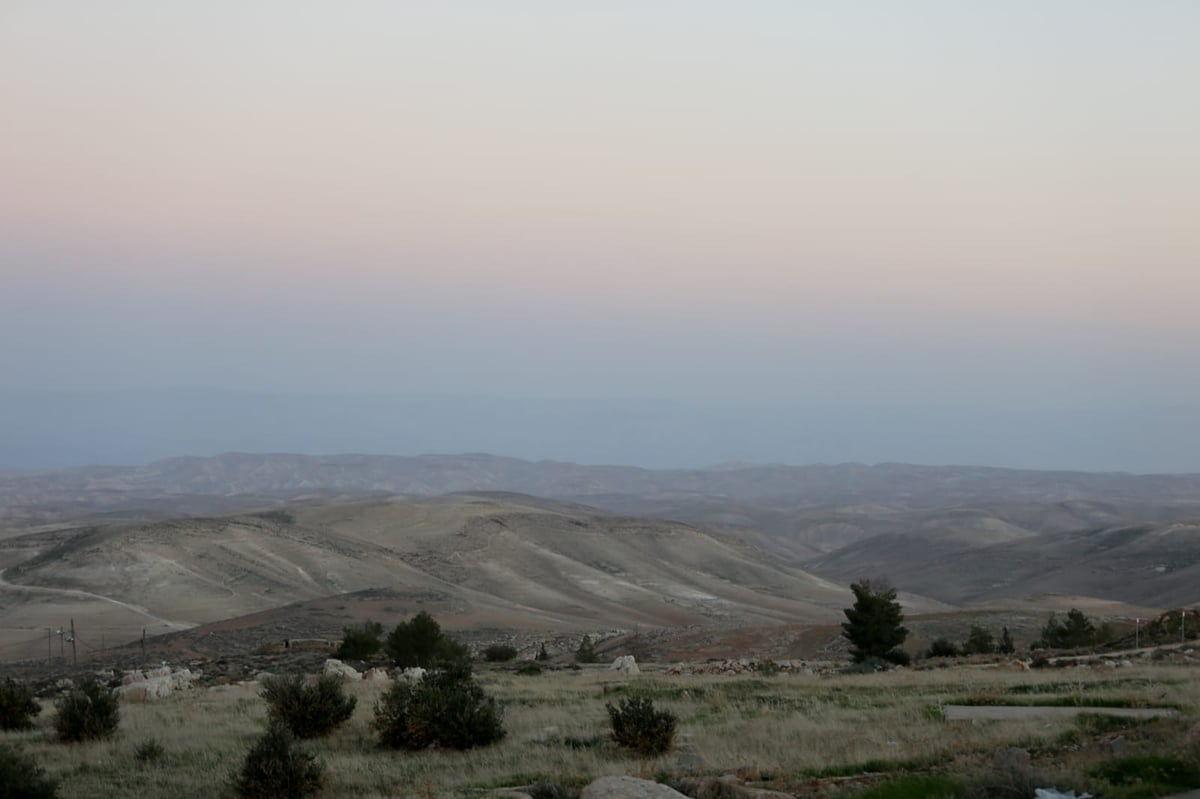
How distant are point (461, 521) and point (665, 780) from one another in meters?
101

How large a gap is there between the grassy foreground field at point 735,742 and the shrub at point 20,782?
1.01 meters

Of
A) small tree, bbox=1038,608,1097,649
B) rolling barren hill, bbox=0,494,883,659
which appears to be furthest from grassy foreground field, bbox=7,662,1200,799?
rolling barren hill, bbox=0,494,883,659

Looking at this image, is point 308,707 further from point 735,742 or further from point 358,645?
point 358,645

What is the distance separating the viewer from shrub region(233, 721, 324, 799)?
11.1 m

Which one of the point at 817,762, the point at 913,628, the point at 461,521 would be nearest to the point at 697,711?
the point at 817,762

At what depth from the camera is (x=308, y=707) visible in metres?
15.5

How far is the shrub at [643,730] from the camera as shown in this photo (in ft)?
42.4

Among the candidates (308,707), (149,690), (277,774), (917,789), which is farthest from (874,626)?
(277,774)

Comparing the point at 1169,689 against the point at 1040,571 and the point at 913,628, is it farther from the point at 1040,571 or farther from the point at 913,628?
the point at 1040,571

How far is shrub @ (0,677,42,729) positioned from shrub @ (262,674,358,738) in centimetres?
520

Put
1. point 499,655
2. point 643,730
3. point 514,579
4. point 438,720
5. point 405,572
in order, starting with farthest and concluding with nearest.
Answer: point 514,579
point 405,572
point 499,655
point 438,720
point 643,730

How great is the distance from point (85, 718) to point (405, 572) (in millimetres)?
71047

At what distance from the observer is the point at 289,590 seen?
3000 inches

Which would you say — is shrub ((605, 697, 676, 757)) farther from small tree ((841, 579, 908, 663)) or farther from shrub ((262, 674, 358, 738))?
small tree ((841, 579, 908, 663))
